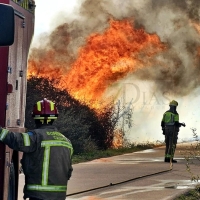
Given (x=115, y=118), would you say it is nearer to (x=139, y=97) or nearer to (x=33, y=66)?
(x=33, y=66)

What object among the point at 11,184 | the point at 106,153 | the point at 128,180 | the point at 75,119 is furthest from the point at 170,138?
the point at 11,184

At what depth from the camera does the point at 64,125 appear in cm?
2397

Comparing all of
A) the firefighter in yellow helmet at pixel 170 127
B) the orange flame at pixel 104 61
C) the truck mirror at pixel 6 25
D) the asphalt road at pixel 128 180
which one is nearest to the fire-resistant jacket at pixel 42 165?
the truck mirror at pixel 6 25

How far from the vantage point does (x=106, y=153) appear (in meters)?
24.6

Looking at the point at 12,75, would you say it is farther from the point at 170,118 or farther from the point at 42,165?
the point at 170,118

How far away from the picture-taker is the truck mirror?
7.22 m

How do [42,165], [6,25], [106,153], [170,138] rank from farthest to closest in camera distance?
[106,153]
[170,138]
[42,165]
[6,25]

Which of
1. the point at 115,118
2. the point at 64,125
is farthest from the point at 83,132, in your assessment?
the point at 115,118

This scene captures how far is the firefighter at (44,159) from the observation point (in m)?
8.12

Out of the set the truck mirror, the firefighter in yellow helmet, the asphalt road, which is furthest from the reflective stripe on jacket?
the truck mirror

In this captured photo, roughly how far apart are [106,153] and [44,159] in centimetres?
1646

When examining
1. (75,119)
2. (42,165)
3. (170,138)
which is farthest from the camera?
(75,119)

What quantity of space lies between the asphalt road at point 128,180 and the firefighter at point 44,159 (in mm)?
5551

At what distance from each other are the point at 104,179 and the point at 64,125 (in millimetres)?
7186
